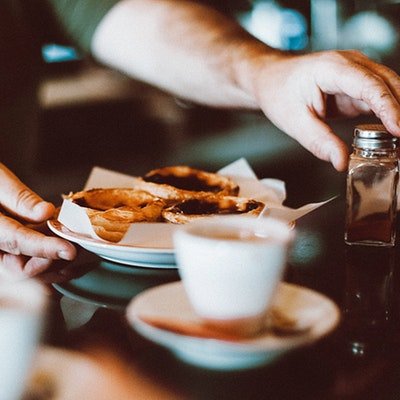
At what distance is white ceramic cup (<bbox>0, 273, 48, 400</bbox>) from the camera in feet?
1.84

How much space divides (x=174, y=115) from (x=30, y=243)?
274cm

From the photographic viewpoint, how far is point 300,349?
563 mm

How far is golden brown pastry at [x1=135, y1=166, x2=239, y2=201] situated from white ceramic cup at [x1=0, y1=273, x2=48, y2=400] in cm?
38

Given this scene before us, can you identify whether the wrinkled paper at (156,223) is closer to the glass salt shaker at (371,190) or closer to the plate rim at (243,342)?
the glass salt shaker at (371,190)

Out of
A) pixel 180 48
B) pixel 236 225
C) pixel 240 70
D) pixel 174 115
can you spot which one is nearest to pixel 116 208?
pixel 236 225

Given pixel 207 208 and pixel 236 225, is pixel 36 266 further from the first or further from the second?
pixel 236 225

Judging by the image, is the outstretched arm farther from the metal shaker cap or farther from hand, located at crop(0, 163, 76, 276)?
hand, located at crop(0, 163, 76, 276)

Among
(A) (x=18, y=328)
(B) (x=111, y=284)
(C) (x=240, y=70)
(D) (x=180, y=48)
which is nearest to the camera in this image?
(A) (x=18, y=328)

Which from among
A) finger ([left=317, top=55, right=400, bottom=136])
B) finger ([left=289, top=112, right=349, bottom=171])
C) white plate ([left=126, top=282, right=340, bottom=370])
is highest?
finger ([left=317, top=55, right=400, bottom=136])

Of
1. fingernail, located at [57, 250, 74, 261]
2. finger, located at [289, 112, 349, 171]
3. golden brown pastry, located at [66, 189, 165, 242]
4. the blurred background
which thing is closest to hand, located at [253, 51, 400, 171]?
finger, located at [289, 112, 349, 171]

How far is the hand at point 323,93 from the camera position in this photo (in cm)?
100

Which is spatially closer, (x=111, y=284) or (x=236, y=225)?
(x=236, y=225)

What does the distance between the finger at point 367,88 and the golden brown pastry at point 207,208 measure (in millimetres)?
213

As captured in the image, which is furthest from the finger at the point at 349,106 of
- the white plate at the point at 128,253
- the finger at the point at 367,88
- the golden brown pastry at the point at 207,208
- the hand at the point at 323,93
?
the white plate at the point at 128,253
